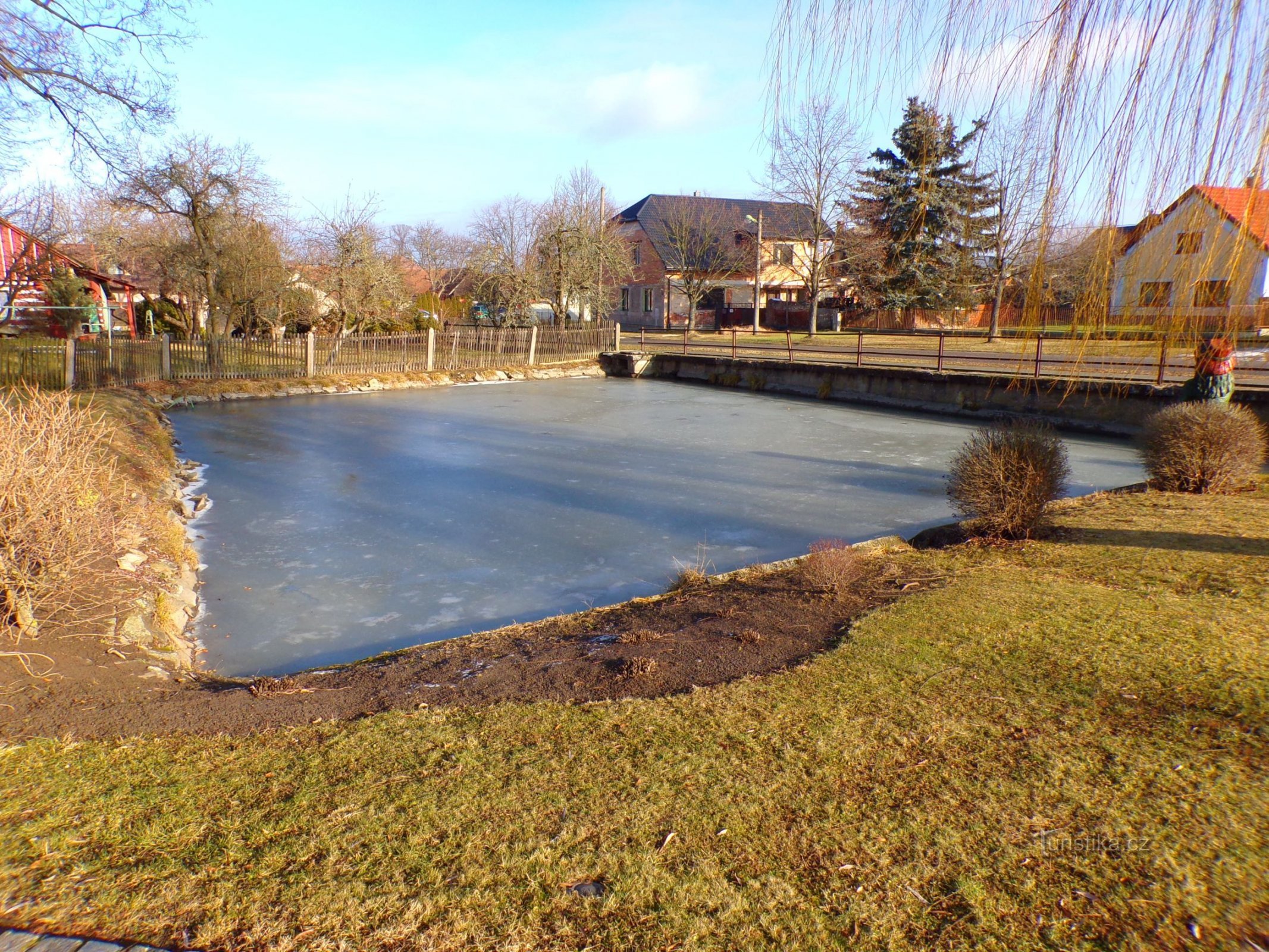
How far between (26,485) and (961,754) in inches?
202

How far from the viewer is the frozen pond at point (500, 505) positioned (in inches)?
275

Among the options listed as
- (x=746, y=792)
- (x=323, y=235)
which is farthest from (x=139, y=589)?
(x=323, y=235)

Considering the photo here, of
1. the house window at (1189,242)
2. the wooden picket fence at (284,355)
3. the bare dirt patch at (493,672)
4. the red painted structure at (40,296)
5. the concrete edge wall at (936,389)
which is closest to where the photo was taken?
the house window at (1189,242)

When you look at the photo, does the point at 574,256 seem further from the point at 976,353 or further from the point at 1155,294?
the point at 1155,294

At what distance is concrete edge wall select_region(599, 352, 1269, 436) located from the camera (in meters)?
16.6

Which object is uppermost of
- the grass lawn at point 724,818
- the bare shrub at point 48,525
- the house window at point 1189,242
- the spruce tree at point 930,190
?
the spruce tree at point 930,190

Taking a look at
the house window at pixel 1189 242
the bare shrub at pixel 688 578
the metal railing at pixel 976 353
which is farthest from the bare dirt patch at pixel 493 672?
the house window at pixel 1189 242

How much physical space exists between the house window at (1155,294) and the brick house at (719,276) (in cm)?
4226

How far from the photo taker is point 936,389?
21125 millimetres

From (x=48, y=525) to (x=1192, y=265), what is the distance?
5.64 m

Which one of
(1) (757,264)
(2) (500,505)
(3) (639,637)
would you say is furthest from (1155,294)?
(1) (757,264)

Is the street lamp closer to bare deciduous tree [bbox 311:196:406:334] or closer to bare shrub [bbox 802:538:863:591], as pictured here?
bare deciduous tree [bbox 311:196:406:334]

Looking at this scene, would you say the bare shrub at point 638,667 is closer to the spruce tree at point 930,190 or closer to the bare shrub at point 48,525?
the spruce tree at point 930,190

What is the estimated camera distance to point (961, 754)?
349 cm
